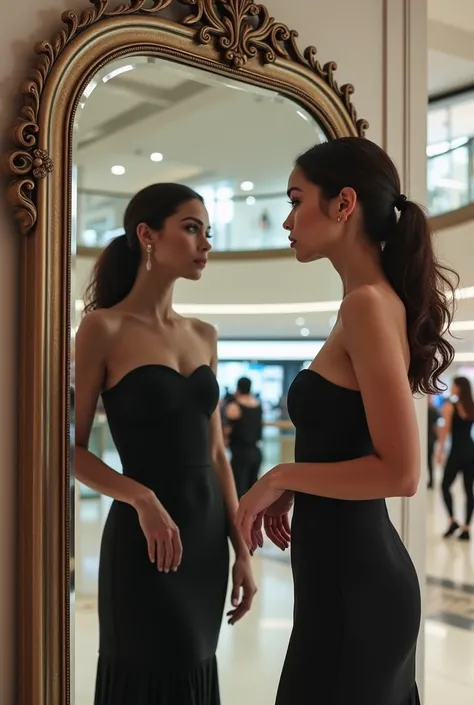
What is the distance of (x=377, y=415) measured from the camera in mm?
1427

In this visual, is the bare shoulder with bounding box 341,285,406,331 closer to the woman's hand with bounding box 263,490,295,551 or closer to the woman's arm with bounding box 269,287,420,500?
the woman's arm with bounding box 269,287,420,500

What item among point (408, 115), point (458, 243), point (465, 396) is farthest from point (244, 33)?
point (465, 396)

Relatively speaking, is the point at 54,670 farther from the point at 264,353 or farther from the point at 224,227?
the point at 224,227

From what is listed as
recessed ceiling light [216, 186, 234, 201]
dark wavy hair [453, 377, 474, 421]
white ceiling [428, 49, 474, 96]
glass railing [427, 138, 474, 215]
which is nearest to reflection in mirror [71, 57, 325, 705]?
recessed ceiling light [216, 186, 234, 201]

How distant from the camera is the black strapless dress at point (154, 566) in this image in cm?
176

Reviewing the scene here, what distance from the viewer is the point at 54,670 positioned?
1.58 m

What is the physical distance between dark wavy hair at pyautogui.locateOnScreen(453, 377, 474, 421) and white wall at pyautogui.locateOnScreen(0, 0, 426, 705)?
4.16m

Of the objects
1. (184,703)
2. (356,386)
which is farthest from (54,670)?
(356,386)

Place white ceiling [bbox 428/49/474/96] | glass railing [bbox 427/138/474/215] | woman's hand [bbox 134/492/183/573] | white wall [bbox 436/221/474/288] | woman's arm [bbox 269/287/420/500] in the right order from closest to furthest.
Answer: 1. woman's arm [bbox 269/287/420/500]
2. woman's hand [bbox 134/492/183/573]
3. glass railing [bbox 427/138/474/215]
4. white ceiling [bbox 428/49/474/96]
5. white wall [bbox 436/221/474/288]

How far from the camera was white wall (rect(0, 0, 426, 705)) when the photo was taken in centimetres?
158

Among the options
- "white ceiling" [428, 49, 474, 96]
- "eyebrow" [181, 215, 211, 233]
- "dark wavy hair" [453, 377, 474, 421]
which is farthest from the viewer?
"dark wavy hair" [453, 377, 474, 421]

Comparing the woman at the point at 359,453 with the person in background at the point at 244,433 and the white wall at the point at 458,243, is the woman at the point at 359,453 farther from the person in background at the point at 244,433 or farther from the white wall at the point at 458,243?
the white wall at the point at 458,243

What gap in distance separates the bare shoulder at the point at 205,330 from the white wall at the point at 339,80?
0.22ft

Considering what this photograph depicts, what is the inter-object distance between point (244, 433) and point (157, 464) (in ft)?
0.97
